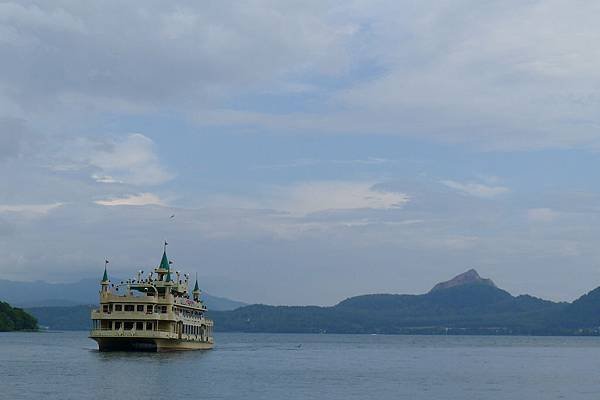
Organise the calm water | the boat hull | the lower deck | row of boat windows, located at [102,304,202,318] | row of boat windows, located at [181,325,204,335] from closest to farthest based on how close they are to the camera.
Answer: the calm water
row of boat windows, located at [102,304,202,318]
the lower deck
the boat hull
row of boat windows, located at [181,325,204,335]

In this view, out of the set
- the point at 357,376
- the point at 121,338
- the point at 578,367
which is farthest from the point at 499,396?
the point at 578,367

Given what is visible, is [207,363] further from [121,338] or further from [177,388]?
[177,388]

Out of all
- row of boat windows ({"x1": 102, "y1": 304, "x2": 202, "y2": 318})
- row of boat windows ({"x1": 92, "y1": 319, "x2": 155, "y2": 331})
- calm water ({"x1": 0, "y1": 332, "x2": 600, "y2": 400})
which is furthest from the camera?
row of boat windows ({"x1": 92, "y1": 319, "x2": 155, "y2": 331})

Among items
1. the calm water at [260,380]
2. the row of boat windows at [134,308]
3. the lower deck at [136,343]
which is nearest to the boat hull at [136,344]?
the lower deck at [136,343]

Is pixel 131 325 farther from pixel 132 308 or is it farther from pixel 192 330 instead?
pixel 192 330

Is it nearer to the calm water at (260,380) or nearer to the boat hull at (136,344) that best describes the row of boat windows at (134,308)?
the boat hull at (136,344)

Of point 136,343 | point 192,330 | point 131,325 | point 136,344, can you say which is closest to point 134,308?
point 131,325

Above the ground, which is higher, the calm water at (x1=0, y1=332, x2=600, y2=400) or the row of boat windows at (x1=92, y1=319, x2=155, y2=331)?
the row of boat windows at (x1=92, y1=319, x2=155, y2=331)

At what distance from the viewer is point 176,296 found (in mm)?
120000

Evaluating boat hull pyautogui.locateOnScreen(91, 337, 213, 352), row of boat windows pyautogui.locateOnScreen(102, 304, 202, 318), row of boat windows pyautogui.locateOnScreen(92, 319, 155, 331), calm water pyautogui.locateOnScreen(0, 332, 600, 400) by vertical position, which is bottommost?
calm water pyautogui.locateOnScreen(0, 332, 600, 400)

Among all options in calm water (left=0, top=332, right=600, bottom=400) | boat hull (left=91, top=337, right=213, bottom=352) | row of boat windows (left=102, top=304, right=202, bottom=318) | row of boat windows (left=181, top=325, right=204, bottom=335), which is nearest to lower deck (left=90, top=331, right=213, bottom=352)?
boat hull (left=91, top=337, right=213, bottom=352)

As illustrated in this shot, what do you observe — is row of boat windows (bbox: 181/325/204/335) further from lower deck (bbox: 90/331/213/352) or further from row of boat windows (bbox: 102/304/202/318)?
row of boat windows (bbox: 102/304/202/318)

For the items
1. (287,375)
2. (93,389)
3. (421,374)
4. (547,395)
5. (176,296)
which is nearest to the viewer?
(93,389)

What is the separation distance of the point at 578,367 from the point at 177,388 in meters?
75.2
